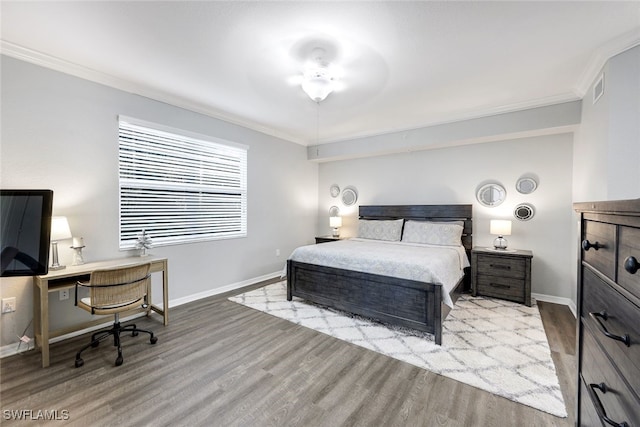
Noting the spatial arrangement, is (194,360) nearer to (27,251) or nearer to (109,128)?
(27,251)

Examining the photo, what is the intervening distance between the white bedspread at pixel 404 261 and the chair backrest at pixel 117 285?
5.84ft

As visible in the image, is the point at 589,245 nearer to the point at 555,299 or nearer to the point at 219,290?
the point at 555,299

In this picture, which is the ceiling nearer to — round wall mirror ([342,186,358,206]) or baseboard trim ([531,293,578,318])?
round wall mirror ([342,186,358,206])

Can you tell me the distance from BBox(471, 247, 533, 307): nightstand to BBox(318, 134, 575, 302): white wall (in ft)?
1.33

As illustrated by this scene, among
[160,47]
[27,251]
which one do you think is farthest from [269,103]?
[27,251]

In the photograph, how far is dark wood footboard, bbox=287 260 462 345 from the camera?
2.66 metres

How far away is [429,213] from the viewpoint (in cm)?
460

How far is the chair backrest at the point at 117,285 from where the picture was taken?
7.48 feet

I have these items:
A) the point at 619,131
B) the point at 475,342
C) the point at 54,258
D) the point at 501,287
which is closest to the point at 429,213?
the point at 501,287

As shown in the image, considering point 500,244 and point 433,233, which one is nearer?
point 500,244

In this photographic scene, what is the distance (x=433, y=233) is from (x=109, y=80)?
4.55 metres

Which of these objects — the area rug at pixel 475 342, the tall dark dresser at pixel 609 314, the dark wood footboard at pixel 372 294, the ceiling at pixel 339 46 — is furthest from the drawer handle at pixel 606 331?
the ceiling at pixel 339 46

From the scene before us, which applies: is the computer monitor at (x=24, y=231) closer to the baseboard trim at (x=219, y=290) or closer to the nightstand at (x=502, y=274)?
the baseboard trim at (x=219, y=290)

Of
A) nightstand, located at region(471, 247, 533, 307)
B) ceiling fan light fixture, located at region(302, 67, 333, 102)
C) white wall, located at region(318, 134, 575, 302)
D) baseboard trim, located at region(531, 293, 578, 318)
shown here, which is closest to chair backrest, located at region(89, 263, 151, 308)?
ceiling fan light fixture, located at region(302, 67, 333, 102)
